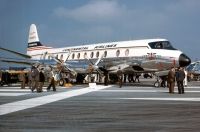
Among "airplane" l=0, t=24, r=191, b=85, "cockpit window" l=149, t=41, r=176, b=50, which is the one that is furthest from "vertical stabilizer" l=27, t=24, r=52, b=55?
"cockpit window" l=149, t=41, r=176, b=50

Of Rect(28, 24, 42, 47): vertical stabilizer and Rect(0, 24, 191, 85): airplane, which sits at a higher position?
Rect(28, 24, 42, 47): vertical stabilizer

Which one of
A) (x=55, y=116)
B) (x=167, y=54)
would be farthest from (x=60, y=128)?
(x=167, y=54)

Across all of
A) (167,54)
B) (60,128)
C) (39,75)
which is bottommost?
(60,128)

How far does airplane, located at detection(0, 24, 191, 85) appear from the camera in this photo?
31641 mm

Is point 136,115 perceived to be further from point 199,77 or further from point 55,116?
point 199,77

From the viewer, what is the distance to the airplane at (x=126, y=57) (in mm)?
31641

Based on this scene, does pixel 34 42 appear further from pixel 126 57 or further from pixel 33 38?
pixel 126 57

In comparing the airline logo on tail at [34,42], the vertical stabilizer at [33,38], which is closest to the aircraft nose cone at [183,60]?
the airline logo on tail at [34,42]

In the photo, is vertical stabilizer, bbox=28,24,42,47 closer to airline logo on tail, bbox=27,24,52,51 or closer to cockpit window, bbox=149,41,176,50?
airline logo on tail, bbox=27,24,52,51

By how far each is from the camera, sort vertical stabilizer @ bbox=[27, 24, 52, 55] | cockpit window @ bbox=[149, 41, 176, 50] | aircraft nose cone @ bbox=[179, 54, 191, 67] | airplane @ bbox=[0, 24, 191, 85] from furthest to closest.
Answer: vertical stabilizer @ bbox=[27, 24, 52, 55], cockpit window @ bbox=[149, 41, 176, 50], airplane @ bbox=[0, 24, 191, 85], aircraft nose cone @ bbox=[179, 54, 191, 67]

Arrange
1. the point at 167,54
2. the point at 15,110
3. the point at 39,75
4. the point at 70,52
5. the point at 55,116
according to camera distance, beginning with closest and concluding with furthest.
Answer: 1. the point at 55,116
2. the point at 15,110
3. the point at 39,75
4. the point at 167,54
5. the point at 70,52

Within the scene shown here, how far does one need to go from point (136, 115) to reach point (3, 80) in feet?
90.6

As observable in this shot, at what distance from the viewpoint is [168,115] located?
11930mm

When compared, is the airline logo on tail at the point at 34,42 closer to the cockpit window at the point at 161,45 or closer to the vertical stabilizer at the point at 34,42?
the vertical stabilizer at the point at 34,42
